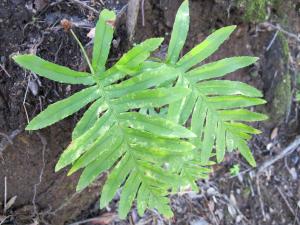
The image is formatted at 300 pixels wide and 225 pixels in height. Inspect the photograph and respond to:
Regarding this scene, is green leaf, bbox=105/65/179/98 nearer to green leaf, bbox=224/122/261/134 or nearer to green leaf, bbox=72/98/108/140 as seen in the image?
green leaf, bbox=72/98/108/140

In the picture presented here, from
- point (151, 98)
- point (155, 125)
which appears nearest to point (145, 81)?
point (151, 98)

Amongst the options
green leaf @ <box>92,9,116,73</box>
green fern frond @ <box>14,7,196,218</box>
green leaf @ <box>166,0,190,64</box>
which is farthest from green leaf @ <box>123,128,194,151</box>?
green leaf @ <box>166,0,190,64</box>

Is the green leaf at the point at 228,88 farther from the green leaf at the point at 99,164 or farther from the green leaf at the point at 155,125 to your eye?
the green leaf at the point at 99,164

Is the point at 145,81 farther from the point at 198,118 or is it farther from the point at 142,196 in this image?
the point at 142,196

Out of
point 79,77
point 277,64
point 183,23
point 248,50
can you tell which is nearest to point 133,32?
point 183,23

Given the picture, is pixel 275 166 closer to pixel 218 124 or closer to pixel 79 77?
pixel 218 124

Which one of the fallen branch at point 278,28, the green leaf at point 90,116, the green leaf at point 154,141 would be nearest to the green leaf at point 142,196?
the green leaf at point 154,141
